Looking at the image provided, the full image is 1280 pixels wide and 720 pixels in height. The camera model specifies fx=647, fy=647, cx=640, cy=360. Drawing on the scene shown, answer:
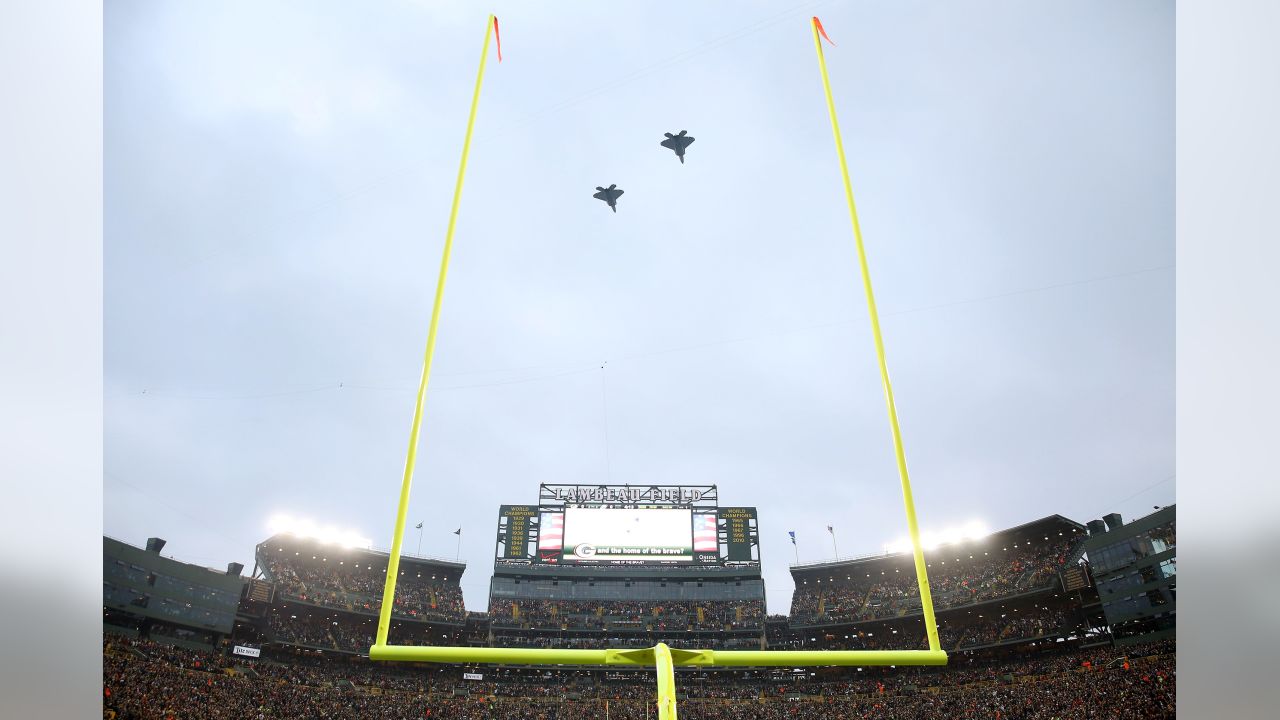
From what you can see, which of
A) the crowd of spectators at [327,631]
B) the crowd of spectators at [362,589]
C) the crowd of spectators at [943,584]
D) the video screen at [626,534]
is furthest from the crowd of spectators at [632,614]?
the video screen at [626,534]

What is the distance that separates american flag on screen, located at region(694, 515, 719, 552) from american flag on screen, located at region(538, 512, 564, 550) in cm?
698

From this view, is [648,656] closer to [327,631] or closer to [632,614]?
[632,614]

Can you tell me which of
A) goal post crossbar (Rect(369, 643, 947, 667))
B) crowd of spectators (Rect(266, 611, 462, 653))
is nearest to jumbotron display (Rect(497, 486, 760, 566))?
crowd of spectators (Rect(266, 611, 462, 653))

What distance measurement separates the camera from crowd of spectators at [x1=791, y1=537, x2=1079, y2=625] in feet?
119

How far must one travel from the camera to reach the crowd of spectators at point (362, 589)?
122 feet

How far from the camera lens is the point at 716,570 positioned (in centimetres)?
3950

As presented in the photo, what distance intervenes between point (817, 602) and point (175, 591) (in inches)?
1411

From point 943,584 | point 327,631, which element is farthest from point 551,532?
point 943,584

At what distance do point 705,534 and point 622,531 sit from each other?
4398 millimetres

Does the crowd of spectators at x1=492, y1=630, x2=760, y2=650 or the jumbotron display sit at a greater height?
the jumbotron display

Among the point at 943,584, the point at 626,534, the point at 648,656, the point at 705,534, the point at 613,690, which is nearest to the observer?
the point at 648,656

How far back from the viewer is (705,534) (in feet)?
111

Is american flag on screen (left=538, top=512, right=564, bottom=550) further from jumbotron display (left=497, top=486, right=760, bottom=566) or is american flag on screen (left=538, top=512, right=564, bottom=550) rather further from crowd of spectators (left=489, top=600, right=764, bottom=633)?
crowd of spectators (left=489, top=600, right=764, bottom=633)

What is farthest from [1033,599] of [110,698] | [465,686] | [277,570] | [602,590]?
[277,570]
